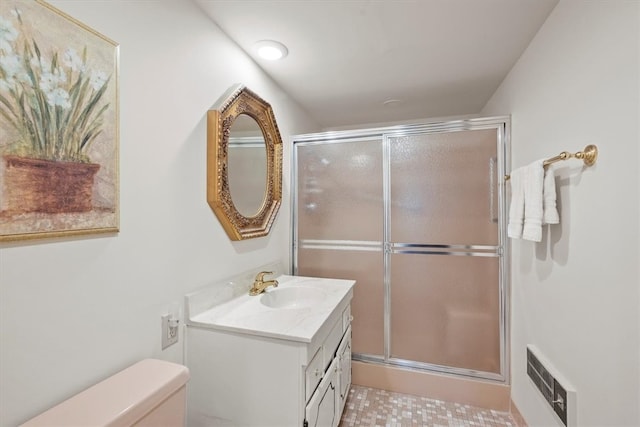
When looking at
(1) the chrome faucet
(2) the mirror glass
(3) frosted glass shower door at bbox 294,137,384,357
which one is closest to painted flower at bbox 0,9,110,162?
(2) the mirror glass

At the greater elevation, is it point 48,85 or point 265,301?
point 48,85

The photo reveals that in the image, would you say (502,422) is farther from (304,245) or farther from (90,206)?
(90,206)

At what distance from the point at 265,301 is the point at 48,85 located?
134 cm

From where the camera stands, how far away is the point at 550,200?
1260mm

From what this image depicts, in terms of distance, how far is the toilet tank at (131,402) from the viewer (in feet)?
2.42

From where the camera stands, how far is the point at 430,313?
208cm

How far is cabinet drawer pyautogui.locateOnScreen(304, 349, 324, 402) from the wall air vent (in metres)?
1.06

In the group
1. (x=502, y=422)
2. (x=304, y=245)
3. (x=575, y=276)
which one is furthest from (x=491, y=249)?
(x=304, y=245)

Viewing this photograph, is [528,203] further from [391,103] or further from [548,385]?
[391,103]

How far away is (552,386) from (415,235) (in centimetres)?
109

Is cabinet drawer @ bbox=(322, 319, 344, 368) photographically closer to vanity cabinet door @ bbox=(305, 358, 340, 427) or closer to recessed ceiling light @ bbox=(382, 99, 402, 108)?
vanity cabinet door @ bbox=(305, 358, 340, 427)

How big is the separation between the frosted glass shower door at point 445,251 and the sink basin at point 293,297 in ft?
2.21

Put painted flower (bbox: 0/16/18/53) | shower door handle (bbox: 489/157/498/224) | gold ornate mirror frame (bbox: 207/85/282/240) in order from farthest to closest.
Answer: shower door handle (bbox: 489/157/498/224), gold ornate mirror frame (bbox: 207/85/282/240), painted flower (bbox: 0/16/18/53)

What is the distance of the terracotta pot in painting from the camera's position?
2.35 feet
